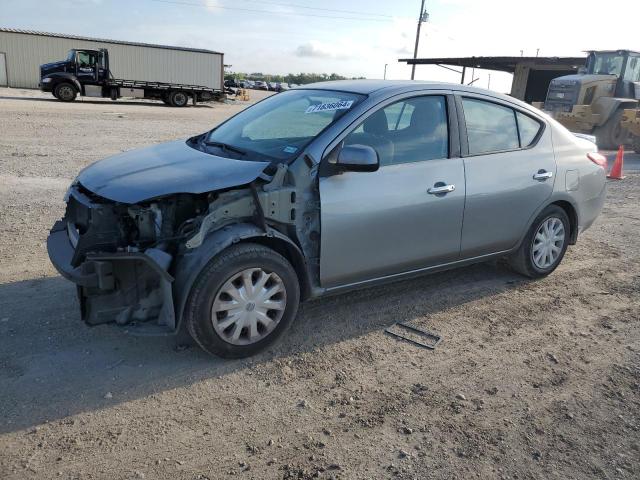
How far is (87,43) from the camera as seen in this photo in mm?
35938

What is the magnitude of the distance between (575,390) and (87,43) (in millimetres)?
39281

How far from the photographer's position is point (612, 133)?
1722 centimetres

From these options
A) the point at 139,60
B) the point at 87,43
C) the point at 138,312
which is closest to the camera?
the point at 138,312

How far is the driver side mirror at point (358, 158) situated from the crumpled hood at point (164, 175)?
529 millimetres

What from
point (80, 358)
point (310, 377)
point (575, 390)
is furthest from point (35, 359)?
point (575, 390)

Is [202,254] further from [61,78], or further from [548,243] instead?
[61,78]

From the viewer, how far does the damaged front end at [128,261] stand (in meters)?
3.29

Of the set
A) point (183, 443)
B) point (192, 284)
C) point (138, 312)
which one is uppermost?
point (192, 284)

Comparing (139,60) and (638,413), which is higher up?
(139,60)

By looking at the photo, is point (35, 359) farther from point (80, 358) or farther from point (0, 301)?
point (0, 301)

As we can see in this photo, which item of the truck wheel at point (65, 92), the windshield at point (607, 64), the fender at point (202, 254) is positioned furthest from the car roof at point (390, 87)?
the truck wheel at point (65, 92)

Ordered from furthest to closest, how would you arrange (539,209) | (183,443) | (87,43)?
(87,43)
(539,209)
(183,443)

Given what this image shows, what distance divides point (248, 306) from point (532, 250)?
2931 mm

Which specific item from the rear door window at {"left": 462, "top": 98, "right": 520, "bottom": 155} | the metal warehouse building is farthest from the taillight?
the metal warehouse building
